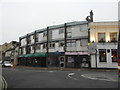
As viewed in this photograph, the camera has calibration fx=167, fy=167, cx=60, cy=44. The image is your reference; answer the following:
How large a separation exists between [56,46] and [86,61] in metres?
8.29

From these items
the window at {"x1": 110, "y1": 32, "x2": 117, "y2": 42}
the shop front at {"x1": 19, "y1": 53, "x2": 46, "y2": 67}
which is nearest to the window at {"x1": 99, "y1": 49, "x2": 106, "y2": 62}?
the window at {"x1": 110, "y1": 32, "x2": 117, "y2": 42}

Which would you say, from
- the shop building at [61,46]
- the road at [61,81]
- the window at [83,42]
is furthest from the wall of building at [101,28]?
the road at [61,81]

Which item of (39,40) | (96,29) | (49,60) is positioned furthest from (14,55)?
(96,29)

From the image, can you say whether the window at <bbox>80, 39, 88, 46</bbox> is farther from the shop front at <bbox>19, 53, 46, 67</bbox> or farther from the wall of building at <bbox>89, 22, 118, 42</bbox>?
the shop front at <bbox>19, 53, 46, 67</bbox>

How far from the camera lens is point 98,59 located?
30328 mm

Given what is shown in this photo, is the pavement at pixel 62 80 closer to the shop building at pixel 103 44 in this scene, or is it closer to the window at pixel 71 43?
the shop building at pixel 103 44

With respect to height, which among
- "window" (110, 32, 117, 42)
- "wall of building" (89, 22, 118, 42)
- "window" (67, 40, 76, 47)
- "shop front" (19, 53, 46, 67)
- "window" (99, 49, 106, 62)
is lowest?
"shop front" (19, 53, 46, 67)

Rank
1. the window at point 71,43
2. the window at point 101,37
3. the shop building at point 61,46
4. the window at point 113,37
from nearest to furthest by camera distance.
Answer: the window at point 113,37 → the window at point 101,37 → the shop building at point 61,46 → the window at point 71,43

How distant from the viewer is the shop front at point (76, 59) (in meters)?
34.1

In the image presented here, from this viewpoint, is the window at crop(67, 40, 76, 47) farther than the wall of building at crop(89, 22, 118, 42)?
Yes

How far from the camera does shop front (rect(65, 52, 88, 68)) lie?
34.1 meters

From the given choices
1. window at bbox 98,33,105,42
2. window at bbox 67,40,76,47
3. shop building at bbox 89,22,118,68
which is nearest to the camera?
shop building at bbox 89,22,118,68

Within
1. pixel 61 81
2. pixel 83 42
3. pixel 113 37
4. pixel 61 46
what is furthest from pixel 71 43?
pixel 61 81

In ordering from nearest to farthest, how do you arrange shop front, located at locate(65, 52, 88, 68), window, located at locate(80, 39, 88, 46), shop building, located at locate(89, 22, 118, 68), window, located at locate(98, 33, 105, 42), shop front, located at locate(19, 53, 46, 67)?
shop building, located at locate(89, 22, 118, 68) → window, located at locate(98, 33, 105, 42) → shop front, located at locate(65, 52, 88, 68) → window, located at locate(80, 39, 88, 46) → shop front, located at locate(19, 53, 46, 67)
